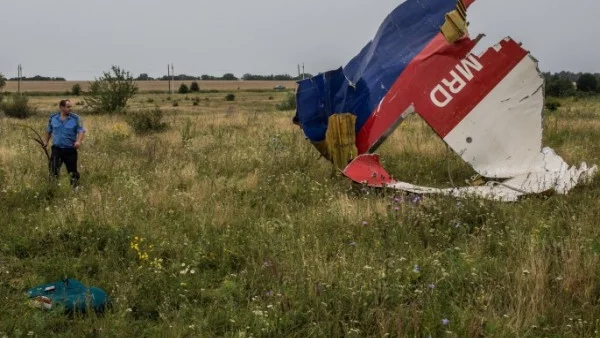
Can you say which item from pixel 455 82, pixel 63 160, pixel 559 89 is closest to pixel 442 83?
pixel 455 82

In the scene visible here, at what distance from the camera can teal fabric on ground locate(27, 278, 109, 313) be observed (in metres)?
3.94

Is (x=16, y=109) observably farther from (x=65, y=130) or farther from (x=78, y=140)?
(x=78, y=140)

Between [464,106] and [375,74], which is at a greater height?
[375,74]

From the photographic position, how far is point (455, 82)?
307 inches

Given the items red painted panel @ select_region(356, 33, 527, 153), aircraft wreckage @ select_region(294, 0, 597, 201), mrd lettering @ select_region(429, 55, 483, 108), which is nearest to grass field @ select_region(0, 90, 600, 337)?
aircraft wreckage @ select_region(294, 0, 597, 201)

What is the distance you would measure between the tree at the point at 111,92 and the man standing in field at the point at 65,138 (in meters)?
16.7

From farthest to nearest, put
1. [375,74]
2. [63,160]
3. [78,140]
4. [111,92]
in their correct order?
[111,92]
[63,160]
[78,140]
[375,74]

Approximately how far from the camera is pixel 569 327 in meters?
3.57

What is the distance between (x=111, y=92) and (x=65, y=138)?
17.4 meters

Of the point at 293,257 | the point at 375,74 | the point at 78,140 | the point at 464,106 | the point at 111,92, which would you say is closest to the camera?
the point at 293,257

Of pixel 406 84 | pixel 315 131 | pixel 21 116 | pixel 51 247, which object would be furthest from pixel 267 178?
pixel 21 116

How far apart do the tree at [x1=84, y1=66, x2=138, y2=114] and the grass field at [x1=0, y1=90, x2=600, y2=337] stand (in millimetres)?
16958

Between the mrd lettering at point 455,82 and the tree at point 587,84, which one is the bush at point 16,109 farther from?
the tree at point 587,84

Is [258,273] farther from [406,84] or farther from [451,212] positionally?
[406,84]
